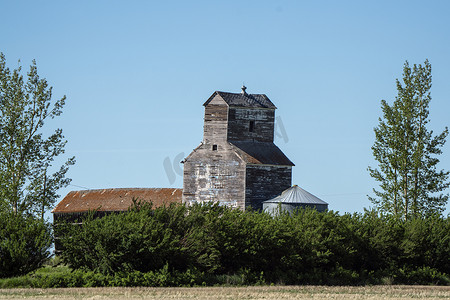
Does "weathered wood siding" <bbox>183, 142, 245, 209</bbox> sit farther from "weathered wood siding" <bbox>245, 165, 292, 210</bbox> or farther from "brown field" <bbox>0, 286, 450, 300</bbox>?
"brown field" <bbox>0, 286, 450, 300</bbox>

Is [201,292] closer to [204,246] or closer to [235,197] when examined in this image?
[204,246]

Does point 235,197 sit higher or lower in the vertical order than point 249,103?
lower

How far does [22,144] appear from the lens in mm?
43656

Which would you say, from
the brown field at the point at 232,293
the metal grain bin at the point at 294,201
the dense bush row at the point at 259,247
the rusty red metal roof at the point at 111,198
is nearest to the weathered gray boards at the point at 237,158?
the metal grain bin at the point at 294,201

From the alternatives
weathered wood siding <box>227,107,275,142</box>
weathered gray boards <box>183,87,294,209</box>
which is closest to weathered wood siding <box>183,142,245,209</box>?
weathered gray boards <box>183,87,294,209</box>

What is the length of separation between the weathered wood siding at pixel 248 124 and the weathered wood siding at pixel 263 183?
119 inches

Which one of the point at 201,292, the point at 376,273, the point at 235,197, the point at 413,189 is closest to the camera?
the point at 201,292

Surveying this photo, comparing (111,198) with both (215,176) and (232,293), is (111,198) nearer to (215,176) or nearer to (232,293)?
(215,176)

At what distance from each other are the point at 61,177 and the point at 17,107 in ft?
15.2

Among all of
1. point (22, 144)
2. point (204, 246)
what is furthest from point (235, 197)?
A: point (204, 246)

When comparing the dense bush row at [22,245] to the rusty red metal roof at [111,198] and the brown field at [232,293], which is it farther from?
the rusty red metal roof at [111,198]

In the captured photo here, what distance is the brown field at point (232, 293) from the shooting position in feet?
92.2

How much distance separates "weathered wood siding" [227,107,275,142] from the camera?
5794cm

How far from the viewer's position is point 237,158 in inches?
2216
